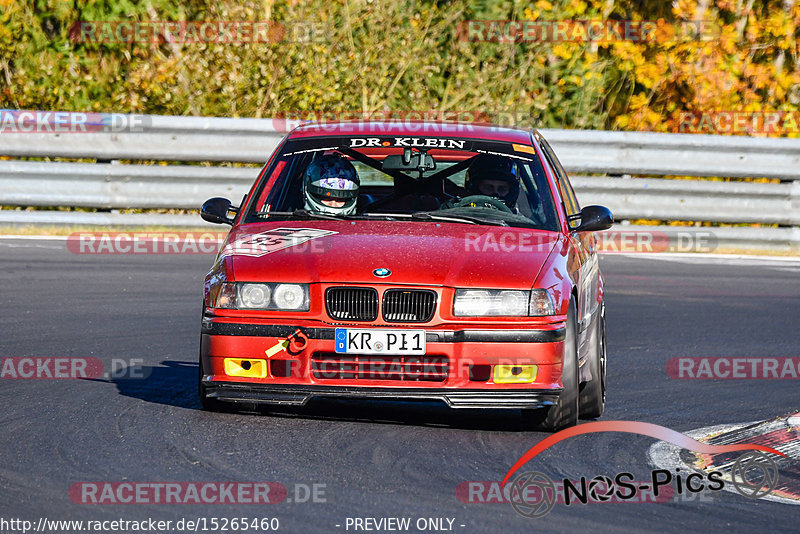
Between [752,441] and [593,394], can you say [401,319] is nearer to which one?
[593,394]

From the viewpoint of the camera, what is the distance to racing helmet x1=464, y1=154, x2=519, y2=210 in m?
8.08

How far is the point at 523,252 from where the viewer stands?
7.13 m

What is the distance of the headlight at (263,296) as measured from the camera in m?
6.76

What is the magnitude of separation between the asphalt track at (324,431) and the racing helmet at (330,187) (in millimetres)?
1102

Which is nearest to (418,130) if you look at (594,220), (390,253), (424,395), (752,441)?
(594,220)

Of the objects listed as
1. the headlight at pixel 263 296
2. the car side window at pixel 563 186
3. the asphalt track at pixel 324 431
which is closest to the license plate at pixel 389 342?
the headlight at pixel 263 296

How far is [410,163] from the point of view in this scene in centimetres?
826

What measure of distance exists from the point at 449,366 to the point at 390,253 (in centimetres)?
65

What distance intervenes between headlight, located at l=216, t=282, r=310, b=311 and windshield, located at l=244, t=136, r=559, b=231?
1.02 metres

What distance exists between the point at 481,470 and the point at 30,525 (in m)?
1.94

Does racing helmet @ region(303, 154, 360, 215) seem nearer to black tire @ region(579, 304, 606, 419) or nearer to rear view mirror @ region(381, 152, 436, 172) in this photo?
rear view mirror @ region(381, 152, 436, 172)

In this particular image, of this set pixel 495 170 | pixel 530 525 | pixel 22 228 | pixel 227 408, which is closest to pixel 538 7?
pixel 22 228

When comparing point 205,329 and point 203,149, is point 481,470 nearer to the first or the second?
point 205,329

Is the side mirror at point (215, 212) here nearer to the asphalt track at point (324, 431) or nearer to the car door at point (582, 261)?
the asphalt track at point (324, 431)
